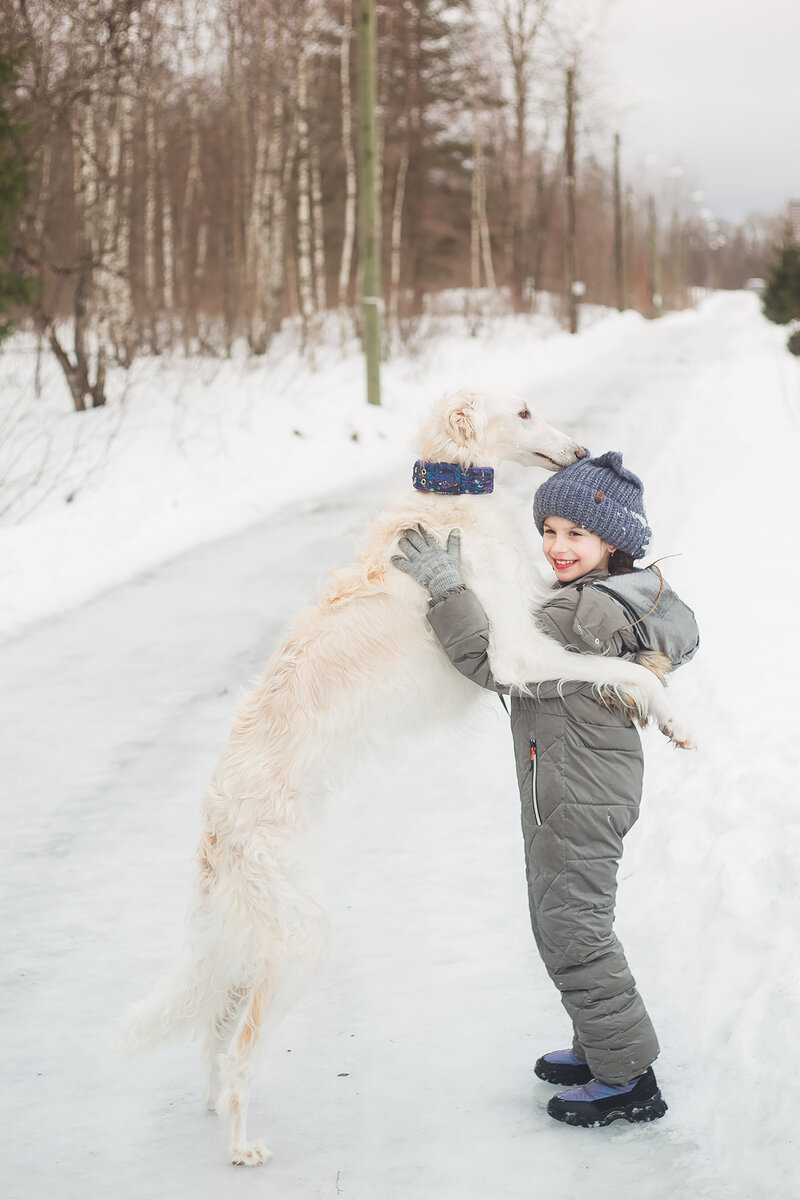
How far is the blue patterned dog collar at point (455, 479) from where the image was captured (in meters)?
2.78

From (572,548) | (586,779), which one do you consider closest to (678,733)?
(586,779)

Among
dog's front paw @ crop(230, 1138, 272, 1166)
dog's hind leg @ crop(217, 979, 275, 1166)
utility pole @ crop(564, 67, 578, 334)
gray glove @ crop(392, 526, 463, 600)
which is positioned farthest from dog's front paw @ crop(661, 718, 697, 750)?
utility pole @ crop(564, 67, 578, 334)

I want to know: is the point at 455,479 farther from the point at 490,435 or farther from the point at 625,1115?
the point at 625,1115

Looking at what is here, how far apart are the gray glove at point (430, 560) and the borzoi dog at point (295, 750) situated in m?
0.04

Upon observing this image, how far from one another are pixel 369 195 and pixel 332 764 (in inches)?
487

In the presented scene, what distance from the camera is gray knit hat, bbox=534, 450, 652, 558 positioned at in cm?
256

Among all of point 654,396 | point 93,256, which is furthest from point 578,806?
point 654,396

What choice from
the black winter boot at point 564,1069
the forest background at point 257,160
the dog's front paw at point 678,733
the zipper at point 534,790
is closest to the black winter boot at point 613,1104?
the black winter boot at point 564,1069

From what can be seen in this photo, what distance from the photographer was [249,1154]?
7.96 ft

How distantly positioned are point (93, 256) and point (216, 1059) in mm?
10904

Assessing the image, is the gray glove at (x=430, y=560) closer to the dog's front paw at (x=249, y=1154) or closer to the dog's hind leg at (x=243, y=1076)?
the dog's hind leg at (x=243, y=1076)

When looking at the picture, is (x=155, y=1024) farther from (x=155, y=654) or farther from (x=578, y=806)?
(x=155, y=654)

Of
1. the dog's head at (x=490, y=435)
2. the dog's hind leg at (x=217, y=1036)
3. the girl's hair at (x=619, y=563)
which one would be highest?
the dog's head at (x=490, y=435)

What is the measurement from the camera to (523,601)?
2588mm
